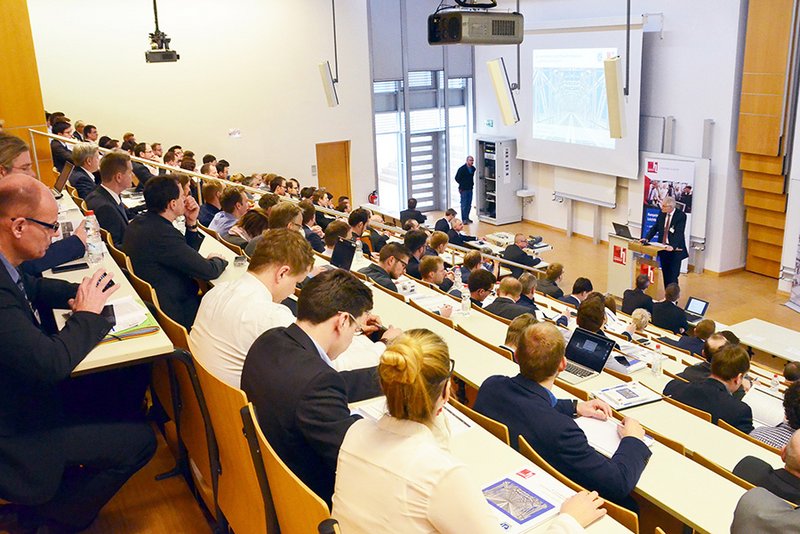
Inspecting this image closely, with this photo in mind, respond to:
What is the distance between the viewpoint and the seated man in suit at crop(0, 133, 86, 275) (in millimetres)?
3793

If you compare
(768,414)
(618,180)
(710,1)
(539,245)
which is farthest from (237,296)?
(618,180)

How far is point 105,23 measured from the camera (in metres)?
12.5

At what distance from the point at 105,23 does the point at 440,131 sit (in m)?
7.54

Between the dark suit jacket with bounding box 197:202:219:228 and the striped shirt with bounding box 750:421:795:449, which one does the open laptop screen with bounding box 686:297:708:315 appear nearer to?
the striped shirt with bounding box 750:421:795:449

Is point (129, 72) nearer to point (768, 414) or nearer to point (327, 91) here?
point (327, 91)

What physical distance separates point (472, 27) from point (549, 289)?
326 centimetres

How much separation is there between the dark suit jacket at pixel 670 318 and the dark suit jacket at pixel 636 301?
0.74 ft

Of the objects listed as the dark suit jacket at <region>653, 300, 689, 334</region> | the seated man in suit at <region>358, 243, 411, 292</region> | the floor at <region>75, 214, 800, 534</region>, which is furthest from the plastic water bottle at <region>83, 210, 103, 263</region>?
the dark suit jacket at <region>653, 300, 689, 334</region>

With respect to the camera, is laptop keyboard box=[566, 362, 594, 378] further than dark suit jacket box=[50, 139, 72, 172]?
No

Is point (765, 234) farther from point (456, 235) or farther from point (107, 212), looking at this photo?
point (107, 212)

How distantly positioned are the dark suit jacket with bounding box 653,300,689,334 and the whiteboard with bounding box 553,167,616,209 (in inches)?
202

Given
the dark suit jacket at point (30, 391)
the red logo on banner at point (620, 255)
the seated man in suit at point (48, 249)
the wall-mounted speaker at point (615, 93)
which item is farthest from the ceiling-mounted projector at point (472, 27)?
the dark suit jacket at point (30, 391)

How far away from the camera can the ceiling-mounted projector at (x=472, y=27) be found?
718cm

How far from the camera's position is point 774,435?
4.38 meters
